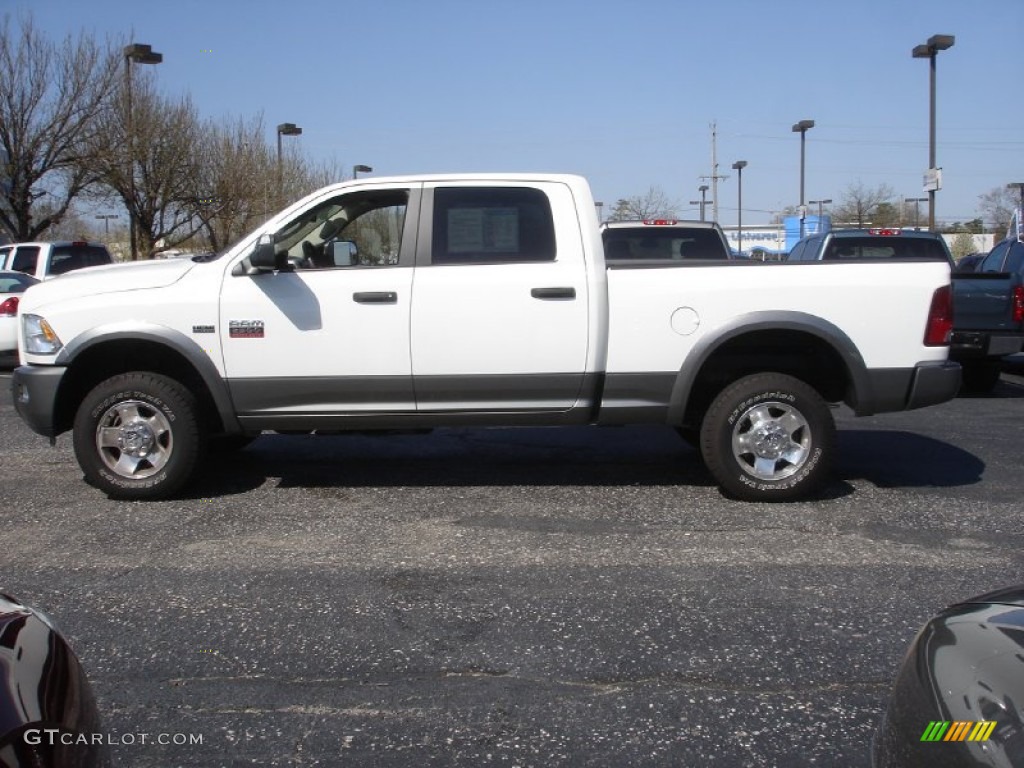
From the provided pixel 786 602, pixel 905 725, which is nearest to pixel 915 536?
pixel 786 602

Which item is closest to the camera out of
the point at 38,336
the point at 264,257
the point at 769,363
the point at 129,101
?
the point at 264,257

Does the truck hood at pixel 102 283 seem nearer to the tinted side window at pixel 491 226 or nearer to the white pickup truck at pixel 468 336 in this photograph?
the white pickup truck at pixel 468 336

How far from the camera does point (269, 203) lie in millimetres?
27531

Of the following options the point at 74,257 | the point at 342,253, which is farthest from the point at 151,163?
the point at 342,253

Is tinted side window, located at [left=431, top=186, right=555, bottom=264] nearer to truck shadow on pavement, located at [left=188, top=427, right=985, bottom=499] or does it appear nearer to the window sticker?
the window sticker

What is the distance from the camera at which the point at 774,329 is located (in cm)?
595

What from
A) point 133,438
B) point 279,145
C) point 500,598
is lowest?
point 500,598

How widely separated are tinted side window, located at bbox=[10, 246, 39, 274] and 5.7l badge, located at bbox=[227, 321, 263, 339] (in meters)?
11.8

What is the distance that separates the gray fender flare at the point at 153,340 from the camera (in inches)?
231

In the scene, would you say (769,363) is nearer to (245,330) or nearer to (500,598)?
(500,598)

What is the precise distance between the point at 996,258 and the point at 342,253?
10.3m

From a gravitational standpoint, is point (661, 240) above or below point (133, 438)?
above

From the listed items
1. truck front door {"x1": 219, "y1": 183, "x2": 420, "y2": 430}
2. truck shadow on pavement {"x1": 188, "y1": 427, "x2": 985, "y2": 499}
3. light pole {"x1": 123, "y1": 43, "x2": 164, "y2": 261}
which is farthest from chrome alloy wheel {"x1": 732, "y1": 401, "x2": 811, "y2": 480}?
light pole {"x1": 123, "y1": 43, "x2": 164, "y2": 261}

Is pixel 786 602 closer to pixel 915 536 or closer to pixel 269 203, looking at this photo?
pixel 915 536
